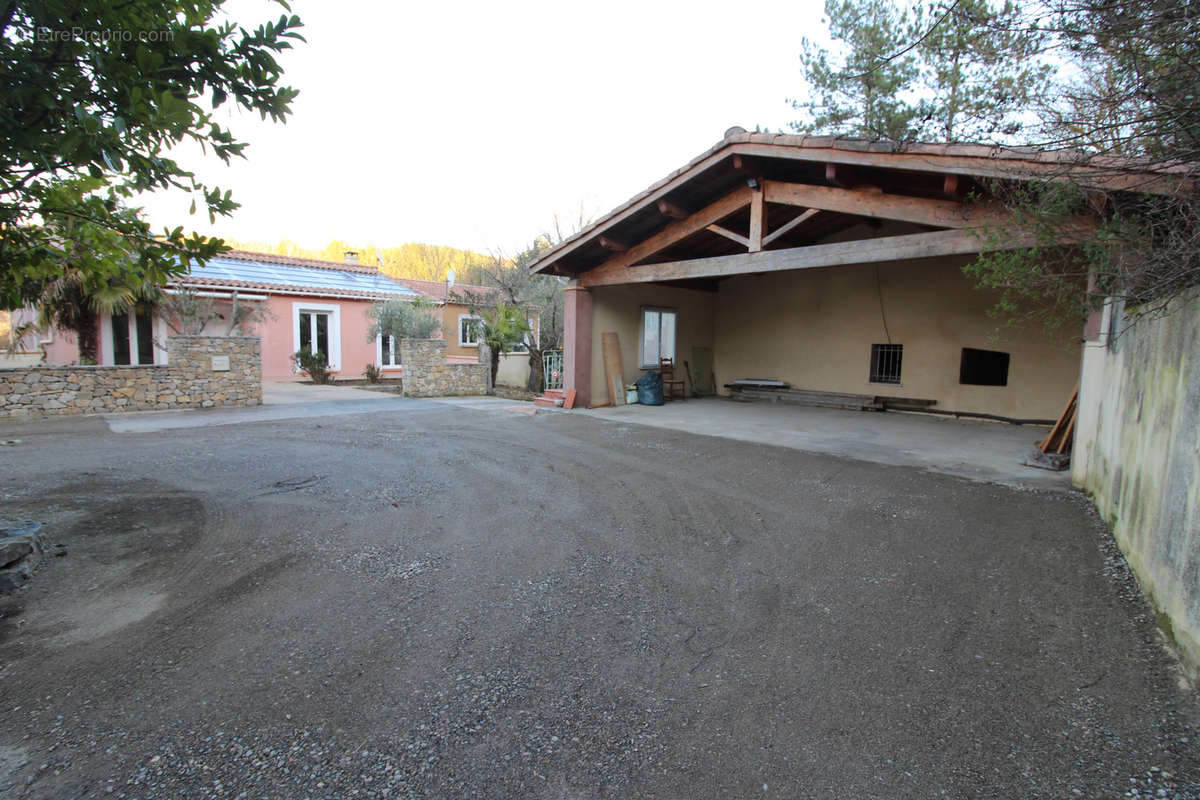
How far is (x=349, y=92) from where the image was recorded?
8.20m

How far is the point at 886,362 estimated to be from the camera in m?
11.7

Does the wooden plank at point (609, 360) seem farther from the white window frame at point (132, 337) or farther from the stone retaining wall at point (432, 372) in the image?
the white window frame at point (132, 337)

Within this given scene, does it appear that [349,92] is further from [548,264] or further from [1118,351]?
[1118,351]

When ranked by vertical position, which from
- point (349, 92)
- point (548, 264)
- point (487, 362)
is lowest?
point (487, 362)

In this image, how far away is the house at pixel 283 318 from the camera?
13633 millimetres

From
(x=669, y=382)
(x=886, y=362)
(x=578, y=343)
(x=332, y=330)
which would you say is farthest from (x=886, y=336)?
(x=332, y=330)

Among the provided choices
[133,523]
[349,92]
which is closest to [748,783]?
[133,523]

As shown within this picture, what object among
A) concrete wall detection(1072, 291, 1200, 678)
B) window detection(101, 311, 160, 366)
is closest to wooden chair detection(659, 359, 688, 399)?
concrete wall detection(1072, 291, 1200, 678)

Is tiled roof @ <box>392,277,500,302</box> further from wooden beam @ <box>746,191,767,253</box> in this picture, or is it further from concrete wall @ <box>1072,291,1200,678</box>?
Answer: concrete wall @ <box>1072,291,1200,678</box>

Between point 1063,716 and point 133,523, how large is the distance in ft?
19.0

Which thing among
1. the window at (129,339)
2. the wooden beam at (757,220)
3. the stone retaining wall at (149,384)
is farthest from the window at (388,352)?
the wooden beam at (757,220)

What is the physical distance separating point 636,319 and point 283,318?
10507 millimetres

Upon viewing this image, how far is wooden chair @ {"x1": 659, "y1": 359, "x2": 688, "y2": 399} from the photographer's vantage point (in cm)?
1308

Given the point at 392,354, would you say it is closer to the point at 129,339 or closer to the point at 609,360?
the point at 129,339
